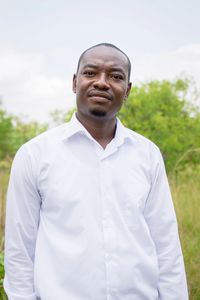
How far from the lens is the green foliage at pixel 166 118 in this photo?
49.3 ft

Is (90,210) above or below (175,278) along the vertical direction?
above

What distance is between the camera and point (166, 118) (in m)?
15.1

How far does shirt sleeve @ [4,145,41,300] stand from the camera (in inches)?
86.0

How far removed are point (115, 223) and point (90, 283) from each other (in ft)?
0.88

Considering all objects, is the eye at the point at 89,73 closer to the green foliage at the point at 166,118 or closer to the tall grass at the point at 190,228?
the tall grass at the point at 190,228

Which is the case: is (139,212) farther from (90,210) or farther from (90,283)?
(90,283)

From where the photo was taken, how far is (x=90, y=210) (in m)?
2.16

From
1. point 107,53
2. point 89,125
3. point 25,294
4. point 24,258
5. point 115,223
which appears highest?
point 107,53

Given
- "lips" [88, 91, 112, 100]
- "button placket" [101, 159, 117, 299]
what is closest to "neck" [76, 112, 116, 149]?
"lips" [88, 91, 112, 100]

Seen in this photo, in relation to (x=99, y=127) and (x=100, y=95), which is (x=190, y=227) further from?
(x=100, y=95)

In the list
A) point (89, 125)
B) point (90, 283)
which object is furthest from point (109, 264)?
point (89, 125)

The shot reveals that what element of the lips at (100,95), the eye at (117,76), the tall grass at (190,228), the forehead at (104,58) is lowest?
the tall grass at (190,228)

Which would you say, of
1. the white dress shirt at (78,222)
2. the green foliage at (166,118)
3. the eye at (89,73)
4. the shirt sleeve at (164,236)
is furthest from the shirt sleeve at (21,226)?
the green foliage at (166,118)

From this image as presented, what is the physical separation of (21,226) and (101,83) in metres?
0.71
